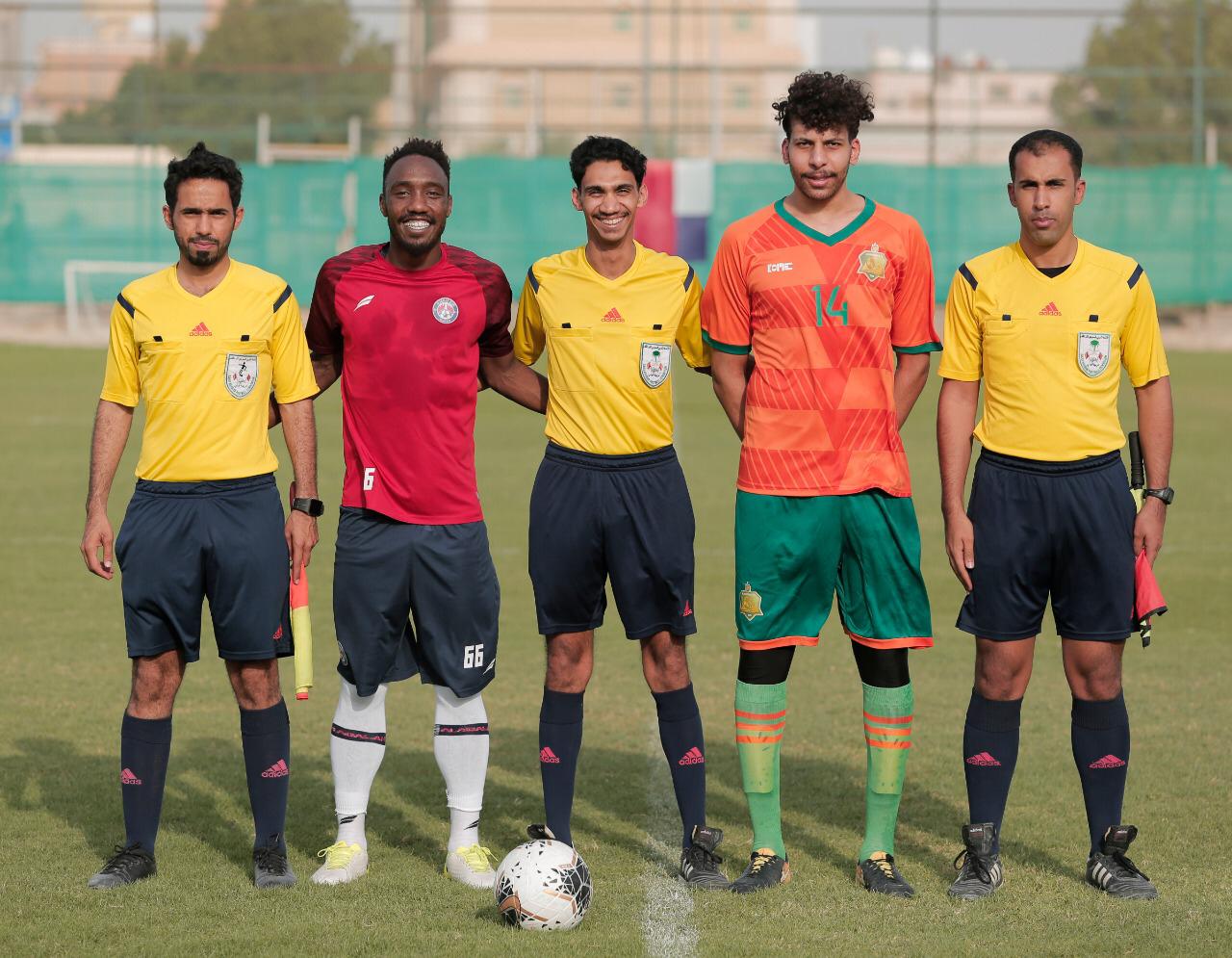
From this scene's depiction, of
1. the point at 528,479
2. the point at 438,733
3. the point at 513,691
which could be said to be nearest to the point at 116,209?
the point at 528,479

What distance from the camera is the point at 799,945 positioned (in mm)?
4844

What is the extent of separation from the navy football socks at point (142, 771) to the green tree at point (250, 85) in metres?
24.5

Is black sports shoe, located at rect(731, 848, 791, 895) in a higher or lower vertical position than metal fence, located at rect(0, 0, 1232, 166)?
lower

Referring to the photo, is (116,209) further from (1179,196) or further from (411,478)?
(411,478)

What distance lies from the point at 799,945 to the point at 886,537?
48.6 inches

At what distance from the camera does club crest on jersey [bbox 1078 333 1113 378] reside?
5.22m

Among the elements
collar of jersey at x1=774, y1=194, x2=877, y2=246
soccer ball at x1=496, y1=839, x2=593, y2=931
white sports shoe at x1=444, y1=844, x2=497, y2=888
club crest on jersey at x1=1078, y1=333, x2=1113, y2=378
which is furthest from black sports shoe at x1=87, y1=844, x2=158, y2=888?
club crest on jersey at x1=1078, y1=333, x2=1113, y2=378

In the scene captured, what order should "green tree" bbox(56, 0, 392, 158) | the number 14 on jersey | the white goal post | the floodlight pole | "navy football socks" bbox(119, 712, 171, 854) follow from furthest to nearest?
"green tree" bbox(56, 0, 392, 158), the floodlight pole, the white goal post, "navy football socks" bbox(119, 712, 171, 854), the number 14 on jersey

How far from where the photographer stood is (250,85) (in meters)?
53.3

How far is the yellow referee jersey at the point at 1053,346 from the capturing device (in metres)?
5.22

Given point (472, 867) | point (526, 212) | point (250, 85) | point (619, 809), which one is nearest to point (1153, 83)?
point (526, 212)

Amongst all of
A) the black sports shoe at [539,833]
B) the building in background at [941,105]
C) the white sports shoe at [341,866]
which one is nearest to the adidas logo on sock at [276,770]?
the white sports shoe at [341,866]

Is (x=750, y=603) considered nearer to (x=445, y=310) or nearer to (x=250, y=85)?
(x=445, y=310)

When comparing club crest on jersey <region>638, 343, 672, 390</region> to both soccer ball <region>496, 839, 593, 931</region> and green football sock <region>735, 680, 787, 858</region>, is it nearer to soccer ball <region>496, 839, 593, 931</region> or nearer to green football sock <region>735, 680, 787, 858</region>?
green football sock <region>735, 680, 787, 858</region>
